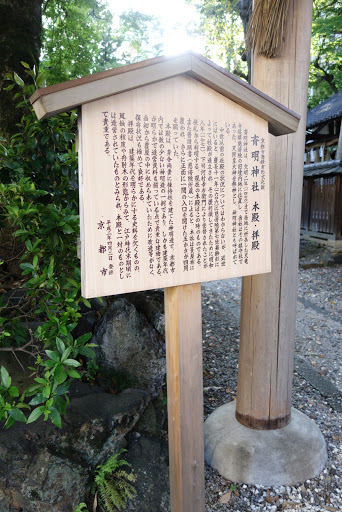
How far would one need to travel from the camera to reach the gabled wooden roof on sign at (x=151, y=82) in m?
1.58

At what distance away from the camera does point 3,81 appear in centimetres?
393

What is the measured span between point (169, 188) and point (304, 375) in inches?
141

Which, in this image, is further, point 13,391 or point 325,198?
point 325,198

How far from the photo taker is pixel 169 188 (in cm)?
188

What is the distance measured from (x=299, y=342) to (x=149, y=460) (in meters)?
3.53

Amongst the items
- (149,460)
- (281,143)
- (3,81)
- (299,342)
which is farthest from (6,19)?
(299,342)

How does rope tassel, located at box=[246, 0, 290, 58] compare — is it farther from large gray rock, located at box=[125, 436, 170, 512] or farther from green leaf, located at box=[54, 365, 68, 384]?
large gray rock, located at box=[125, 436, 170, 512]

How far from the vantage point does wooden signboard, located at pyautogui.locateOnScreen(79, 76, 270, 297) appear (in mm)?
1725

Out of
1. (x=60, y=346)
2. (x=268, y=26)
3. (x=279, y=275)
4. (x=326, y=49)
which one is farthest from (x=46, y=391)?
(x=326, y=49)

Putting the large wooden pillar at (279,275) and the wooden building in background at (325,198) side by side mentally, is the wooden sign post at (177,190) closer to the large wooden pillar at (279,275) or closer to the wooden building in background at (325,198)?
the large wooden pillar at (279,275)

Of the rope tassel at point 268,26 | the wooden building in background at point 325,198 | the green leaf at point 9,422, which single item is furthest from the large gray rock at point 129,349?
the wooden building in background at point 325,198

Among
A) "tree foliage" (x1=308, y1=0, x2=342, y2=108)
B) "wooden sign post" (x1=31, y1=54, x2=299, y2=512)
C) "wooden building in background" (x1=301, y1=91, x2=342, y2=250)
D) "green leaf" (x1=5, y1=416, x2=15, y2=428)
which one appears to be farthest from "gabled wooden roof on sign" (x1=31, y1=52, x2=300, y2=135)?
"tree foliage" (x1=308, y1=0, x2=342, y2=108)

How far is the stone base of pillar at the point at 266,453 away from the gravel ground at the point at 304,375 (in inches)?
2.6

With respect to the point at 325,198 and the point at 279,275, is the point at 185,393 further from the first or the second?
the point at 325,198
